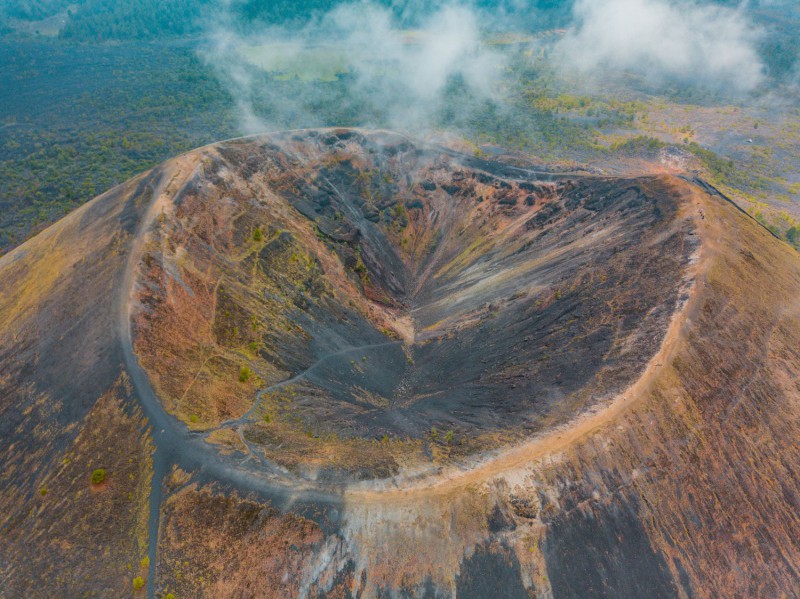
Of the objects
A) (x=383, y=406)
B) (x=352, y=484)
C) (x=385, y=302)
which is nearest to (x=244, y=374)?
(x=383, y=406)

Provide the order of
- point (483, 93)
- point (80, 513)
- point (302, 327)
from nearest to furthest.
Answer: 1. point (80, 513)
2. point (302, 327)
3. point (483, 93)

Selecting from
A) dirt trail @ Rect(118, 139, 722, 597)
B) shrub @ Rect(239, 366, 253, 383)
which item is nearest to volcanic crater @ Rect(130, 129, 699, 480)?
shrub @ Rect(239, 366, 253, 383)

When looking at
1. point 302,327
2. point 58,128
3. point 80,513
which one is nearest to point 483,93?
point 58,128

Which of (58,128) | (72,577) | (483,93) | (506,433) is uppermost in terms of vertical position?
(72,577)

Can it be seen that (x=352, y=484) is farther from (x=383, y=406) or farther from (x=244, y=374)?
(x=244, y=374)

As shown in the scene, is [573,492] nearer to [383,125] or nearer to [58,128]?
[383,125]

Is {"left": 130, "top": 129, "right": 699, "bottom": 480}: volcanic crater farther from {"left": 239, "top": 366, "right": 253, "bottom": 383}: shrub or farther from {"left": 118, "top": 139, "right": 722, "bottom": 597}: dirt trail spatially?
{"left": 118, "top": 139, "right": 722, "bottom": 597}: dirt trail

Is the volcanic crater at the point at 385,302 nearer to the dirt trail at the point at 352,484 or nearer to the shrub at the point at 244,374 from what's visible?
the shrub at the point at 244,374
